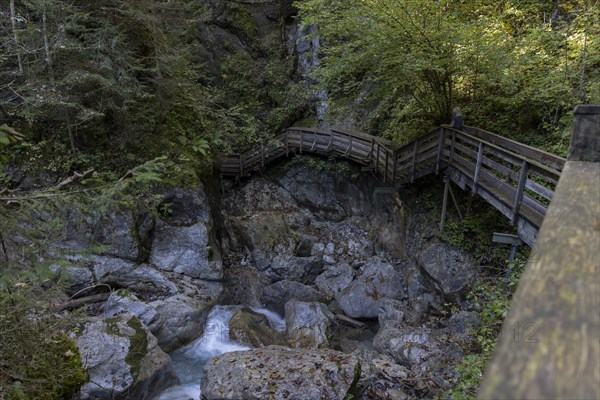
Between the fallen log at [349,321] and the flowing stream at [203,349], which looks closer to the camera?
the flowing stream at [203,349]

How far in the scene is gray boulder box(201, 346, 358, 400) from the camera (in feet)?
20.3

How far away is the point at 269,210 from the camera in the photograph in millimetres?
16078

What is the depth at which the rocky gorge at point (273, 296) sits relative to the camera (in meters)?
6.95

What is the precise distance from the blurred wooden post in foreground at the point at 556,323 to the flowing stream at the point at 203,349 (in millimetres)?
8225

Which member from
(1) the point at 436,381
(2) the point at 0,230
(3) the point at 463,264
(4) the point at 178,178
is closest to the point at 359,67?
(3) the point at 463,264

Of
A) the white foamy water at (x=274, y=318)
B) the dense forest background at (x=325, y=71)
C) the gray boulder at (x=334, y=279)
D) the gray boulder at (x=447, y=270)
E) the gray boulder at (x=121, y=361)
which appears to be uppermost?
the dense forest background at (x=325, y=71)

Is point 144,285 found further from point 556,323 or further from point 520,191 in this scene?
point 556,323

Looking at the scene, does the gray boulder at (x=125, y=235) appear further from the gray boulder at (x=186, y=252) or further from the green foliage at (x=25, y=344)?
the green foliage at (x=25, y=344)

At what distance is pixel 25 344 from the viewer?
14.4ft

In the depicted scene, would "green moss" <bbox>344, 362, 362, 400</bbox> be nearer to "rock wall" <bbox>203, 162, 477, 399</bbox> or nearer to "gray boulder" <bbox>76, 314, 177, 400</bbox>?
"rock wall" <bbox>203, 162, 477, 399</bbox>

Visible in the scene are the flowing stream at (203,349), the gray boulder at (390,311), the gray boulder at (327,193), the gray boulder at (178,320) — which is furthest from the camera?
the gray boulder at (327,193)

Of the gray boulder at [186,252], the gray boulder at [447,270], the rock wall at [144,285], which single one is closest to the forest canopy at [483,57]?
the gray boulder at [447,270]

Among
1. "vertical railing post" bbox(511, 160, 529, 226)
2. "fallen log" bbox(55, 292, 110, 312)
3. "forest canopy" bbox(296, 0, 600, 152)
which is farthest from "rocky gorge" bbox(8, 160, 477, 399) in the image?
"forest canopy" bbox(296, 0, 600, 152)

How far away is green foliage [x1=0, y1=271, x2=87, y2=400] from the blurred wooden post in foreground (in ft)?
13.2
